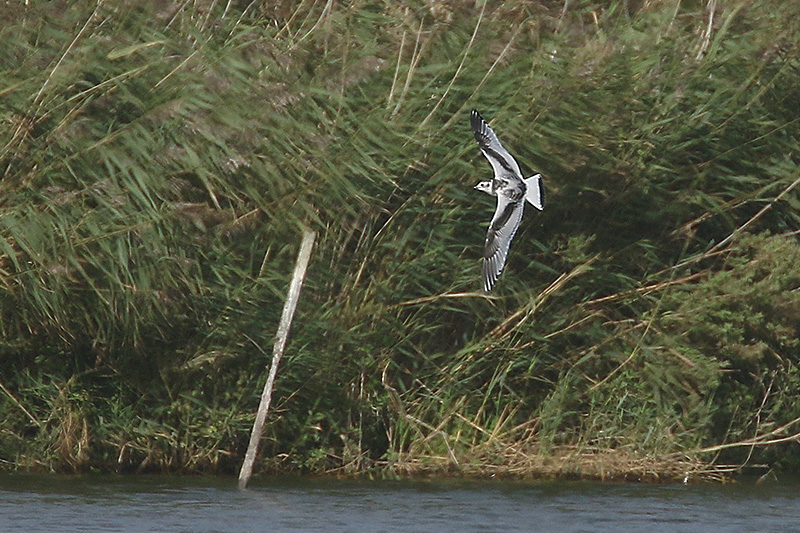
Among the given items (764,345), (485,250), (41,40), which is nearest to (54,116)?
(41,40)

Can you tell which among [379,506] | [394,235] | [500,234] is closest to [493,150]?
[500,234]

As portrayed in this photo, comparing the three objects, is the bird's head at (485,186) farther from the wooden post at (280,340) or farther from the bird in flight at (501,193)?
the wooden post at (280,340)

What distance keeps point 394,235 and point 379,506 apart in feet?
6.11

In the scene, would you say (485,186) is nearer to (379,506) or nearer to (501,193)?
(501,193)

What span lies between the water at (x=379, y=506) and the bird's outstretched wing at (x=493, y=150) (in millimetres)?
1948

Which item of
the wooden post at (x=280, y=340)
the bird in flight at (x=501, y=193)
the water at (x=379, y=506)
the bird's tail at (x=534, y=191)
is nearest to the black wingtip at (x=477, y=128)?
the bird in flight at (x=501, y=193)

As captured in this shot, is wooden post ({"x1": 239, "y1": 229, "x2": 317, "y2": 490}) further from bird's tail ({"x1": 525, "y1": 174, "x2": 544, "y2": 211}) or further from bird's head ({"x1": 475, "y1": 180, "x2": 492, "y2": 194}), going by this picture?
bird's tail ({"x1": 525, "y1": 174, "x2": 544, "y2": 211})

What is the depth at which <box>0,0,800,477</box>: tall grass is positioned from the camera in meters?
10.1

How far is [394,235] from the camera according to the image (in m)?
10.8

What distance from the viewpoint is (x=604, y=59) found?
11.0 m

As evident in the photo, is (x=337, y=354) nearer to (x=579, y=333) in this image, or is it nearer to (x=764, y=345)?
(x=579, y=333)

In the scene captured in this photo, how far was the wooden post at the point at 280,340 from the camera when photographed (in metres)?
10.1

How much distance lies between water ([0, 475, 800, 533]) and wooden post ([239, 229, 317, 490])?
0.20m

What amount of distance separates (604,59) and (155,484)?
392 centimetres
